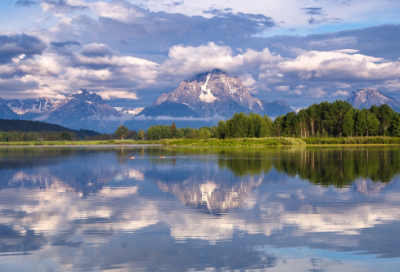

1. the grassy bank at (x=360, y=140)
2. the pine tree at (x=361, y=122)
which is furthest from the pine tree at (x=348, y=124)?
the grassy bank at (x=360, y=140)

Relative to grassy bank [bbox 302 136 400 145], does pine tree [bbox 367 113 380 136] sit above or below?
above

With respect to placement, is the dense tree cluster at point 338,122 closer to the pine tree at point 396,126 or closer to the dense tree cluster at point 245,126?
the pine tree at point 396,126

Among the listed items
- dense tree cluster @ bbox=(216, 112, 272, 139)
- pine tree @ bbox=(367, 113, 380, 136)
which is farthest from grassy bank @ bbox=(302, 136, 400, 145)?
dense tree cluster @ bbox=(216, 112, 272, 139)

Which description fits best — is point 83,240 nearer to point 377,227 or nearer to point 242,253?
point 242,253

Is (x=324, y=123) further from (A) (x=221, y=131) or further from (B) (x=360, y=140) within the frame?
(A) (x=221, y=131)

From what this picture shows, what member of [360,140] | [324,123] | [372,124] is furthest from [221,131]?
[372,124]

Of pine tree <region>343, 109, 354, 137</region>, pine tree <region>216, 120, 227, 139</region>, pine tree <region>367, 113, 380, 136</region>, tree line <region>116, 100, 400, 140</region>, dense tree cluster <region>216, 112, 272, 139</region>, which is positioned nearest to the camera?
pine tree <region>367, 113, 380, 136</region>

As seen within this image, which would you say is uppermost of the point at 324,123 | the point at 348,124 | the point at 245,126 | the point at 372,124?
the point at 324,123

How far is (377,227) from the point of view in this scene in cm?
1484

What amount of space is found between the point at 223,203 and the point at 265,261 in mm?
8750

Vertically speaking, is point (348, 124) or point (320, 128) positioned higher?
point (348, 124)

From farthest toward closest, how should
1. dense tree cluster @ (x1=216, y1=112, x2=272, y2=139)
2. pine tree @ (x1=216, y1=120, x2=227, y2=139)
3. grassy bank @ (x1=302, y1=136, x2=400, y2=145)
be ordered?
1. pine tree @ (x1=216, y1=120, x2=227, y2=139)
2. dense tree cluster @ (x1=216, y1=112, x2=272, y2=139)
3. grassy bank @ (x1=302, y1=136, x2=400, y2=145)

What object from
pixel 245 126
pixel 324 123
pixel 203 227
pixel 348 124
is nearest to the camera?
pixel 203 227

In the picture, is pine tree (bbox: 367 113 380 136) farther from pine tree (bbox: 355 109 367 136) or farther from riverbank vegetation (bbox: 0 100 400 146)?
pine tree (bbox: 355 109 367 136)
